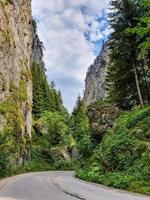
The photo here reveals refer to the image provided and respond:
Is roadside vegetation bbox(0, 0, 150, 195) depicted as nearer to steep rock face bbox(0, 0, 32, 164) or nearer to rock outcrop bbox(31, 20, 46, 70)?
steep rock face bbox(0, 0, 32, 164)

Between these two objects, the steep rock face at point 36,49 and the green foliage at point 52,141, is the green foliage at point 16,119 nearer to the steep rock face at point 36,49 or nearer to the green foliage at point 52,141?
the green foliage at point 52,141

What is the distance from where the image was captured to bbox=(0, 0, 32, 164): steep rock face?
59.3m

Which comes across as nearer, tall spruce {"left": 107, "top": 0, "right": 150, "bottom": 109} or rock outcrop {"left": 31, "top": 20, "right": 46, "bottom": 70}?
tall spruce {"left": 107, "top": 0, "right": 150, "bottom": 109}

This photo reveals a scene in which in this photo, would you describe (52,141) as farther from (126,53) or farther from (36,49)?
(36,49)

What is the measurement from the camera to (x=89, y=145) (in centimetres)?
4484

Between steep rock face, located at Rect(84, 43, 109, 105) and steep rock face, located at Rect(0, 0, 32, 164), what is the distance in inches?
2861

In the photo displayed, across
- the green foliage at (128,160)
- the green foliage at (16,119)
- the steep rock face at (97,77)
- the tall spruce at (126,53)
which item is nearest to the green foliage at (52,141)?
the green foliage at (16,119)

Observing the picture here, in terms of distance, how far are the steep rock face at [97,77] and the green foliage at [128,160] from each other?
115 meters

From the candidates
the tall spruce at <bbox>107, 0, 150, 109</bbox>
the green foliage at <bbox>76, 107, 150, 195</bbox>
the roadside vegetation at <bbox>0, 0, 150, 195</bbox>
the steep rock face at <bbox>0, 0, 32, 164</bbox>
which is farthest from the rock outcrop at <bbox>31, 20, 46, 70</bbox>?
the green foliage at <bbox>76, 107, 150, 195</bbox>

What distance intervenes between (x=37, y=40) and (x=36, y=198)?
12249cm

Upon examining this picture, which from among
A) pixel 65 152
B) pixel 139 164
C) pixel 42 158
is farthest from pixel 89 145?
pixel 65 152

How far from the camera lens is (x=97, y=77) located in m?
164

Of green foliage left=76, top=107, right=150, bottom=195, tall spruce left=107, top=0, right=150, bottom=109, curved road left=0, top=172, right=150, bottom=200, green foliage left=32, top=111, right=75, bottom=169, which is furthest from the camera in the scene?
green foliage left=32, top=111, right=75, bottom=169

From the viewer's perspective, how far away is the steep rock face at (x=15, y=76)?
59.3 metres
